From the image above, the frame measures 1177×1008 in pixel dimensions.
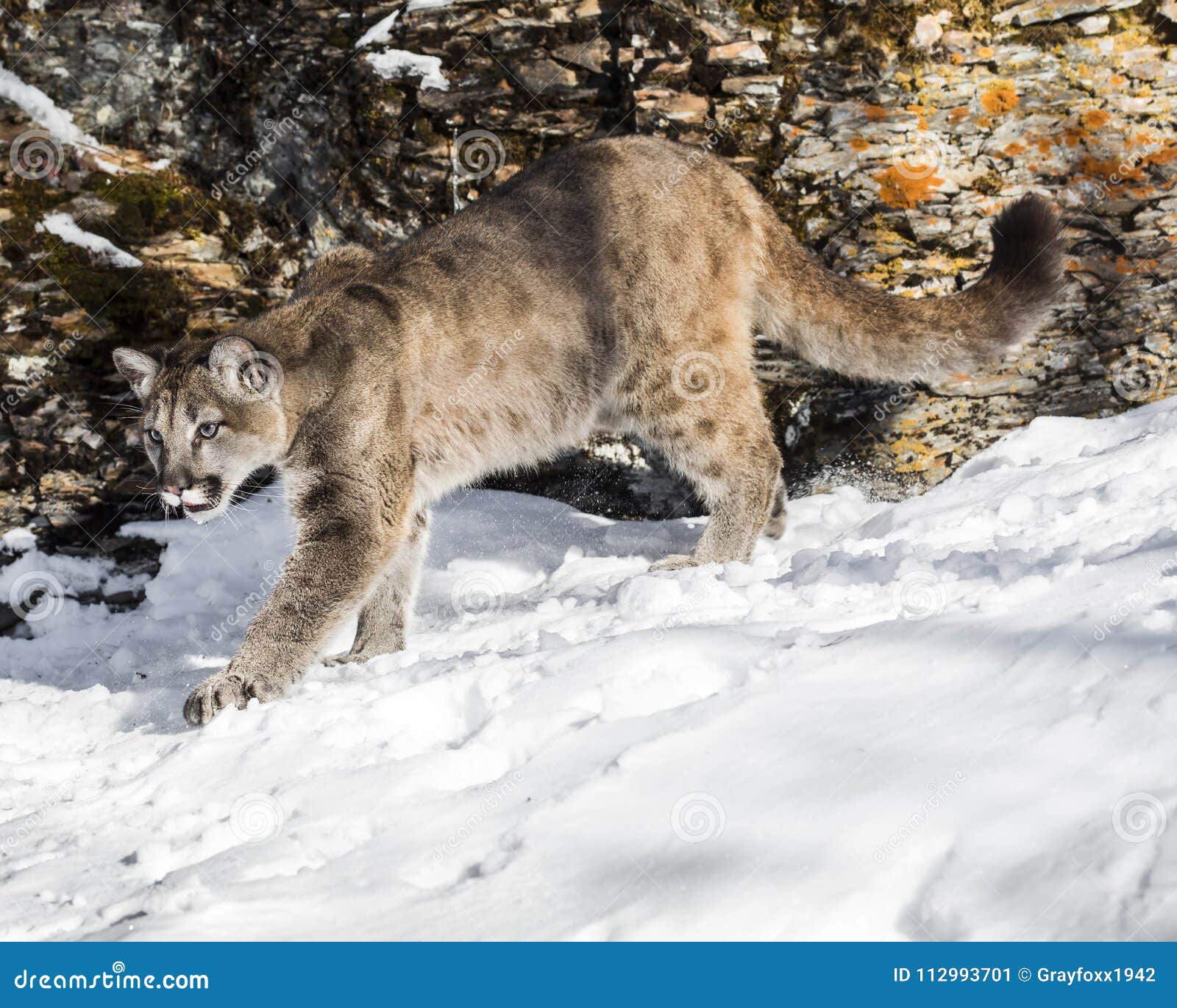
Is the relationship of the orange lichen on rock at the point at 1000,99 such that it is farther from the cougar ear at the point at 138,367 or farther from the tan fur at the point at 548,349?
the cougar ear at the point at 138,367

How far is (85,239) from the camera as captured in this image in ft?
19.8

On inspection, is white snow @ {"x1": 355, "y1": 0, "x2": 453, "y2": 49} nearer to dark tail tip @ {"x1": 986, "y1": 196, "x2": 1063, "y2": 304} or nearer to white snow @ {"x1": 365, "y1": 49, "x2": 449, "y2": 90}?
white snow @ {"x1": 365, "y1": 49, "x2": 449, "y2": 90}

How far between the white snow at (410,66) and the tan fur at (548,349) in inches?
51.0

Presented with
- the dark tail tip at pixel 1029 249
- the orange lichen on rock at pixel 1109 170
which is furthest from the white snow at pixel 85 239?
the orange lichen on rock at pixel 1109 170

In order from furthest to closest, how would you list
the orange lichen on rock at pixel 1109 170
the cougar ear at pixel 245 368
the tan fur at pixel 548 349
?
the orange lichen on rock at pixel 1109 170, the tan fur at pixel 548 349, the cougar ear at pixel 245 368

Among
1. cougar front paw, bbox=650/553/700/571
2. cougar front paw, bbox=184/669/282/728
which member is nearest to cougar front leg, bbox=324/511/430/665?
cougar front paw, bbox=184/669/282/728

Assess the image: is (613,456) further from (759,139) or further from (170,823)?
(170,823)

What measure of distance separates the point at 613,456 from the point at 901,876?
4.03 metres

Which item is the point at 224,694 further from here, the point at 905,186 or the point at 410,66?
the point at 905,186

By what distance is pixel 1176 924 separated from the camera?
5.90ft

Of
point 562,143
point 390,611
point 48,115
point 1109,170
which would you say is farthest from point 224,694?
point 1109,170

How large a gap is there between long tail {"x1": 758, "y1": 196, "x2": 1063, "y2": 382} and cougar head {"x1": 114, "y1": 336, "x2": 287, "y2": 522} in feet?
7.26

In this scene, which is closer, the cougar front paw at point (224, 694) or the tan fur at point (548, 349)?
the cougar front paw at point (224, 694)

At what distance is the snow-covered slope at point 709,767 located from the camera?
A: 206cm
